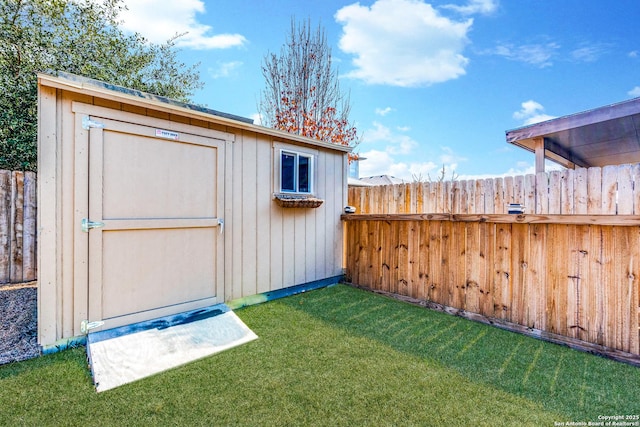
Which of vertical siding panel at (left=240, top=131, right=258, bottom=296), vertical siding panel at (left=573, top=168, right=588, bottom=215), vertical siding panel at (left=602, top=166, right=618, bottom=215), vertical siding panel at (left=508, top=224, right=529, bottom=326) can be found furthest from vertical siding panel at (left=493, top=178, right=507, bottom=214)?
vertical siding panel at (left=240, top=131, right=258, bottom=296)

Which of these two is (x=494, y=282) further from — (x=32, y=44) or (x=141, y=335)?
(x=32, y=44)

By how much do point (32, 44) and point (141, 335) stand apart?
6.82m

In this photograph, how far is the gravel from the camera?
2.47m

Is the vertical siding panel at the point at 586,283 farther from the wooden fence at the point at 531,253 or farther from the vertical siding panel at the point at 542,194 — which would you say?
the vertical siding panel at the point at 542,194

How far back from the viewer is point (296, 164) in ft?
14.6

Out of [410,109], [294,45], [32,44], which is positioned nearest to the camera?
[32,44]

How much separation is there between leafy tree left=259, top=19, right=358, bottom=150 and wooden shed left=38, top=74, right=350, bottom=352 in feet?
18.6

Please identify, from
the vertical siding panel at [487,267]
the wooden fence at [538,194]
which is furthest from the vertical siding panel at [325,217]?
the vertical siding panel at [487,267]

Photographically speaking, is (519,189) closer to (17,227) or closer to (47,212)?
(47,212)

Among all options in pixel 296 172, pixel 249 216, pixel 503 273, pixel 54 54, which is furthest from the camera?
pixel 54 54

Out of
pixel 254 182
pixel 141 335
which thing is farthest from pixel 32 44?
pixel 141 335

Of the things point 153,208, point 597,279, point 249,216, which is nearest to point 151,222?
point 153,208

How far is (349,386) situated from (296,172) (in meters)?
3.06

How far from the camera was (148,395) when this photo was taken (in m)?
2.00
